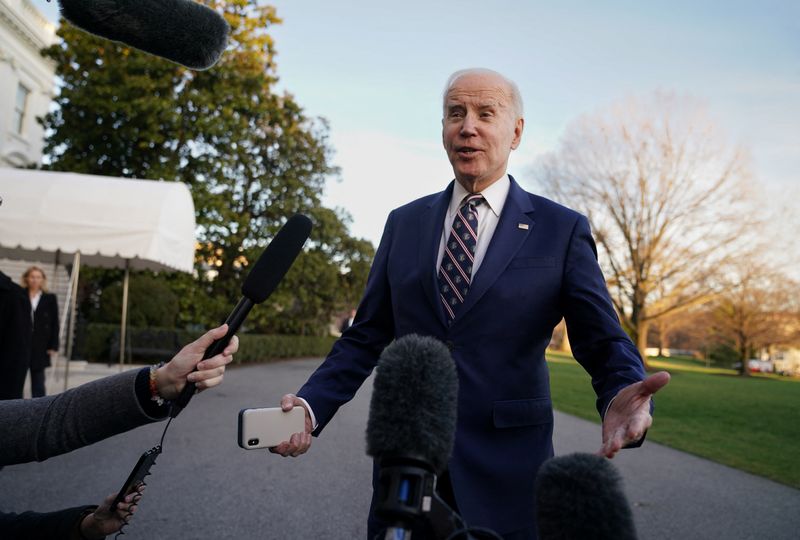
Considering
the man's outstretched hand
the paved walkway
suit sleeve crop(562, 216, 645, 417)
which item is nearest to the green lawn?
the paved walkway

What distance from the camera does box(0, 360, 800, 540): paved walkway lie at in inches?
190

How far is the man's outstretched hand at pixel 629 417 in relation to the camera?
133cm

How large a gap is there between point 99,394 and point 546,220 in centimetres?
147

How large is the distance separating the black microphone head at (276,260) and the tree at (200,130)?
63.8 feet

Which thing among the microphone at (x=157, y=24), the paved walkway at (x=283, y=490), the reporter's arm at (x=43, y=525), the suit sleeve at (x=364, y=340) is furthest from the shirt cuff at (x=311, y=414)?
the paved walkway at (x=283, y=490)

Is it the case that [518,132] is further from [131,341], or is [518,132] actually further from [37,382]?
[131,341]

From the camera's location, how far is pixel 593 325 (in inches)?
73.7

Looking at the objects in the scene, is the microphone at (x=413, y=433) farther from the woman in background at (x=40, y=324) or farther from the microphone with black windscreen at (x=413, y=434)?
the woman in background at (x=40, y=324)

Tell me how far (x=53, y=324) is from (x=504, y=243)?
942 cm

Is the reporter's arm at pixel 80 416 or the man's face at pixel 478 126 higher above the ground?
the man's face at pixel 478 126

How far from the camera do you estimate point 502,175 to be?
2182 millimetres

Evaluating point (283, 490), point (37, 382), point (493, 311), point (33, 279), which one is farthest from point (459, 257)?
point (33, 279)

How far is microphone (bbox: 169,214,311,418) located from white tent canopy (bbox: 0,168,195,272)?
8.94 metres

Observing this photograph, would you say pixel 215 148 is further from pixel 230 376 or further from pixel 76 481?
pixel 76 481
